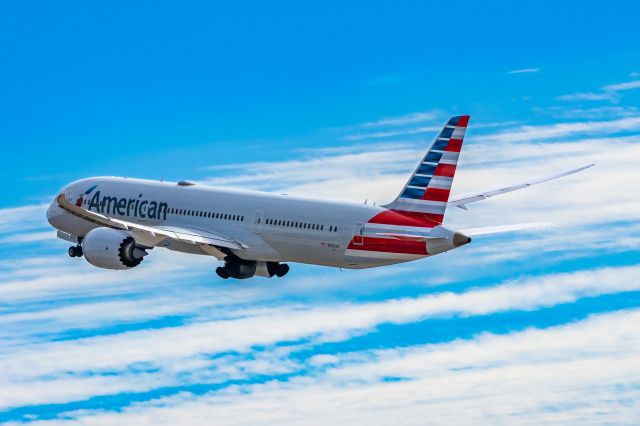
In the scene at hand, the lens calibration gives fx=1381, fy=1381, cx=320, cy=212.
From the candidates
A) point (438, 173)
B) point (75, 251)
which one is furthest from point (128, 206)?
point (438, 173)

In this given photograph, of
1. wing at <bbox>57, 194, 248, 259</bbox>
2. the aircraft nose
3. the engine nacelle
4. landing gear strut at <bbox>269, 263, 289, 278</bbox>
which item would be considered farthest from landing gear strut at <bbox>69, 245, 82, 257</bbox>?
landing gear strut at <bbox>269, 263, 289, 278</bbox>

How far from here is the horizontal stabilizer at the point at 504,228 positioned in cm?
6203

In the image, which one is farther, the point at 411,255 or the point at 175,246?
the point at 175,246

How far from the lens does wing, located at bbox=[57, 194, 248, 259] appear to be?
65.4m

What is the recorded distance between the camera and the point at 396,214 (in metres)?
62.7

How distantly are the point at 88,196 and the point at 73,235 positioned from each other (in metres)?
2.46

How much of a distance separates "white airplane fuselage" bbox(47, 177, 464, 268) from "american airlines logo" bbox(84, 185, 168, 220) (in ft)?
0.16

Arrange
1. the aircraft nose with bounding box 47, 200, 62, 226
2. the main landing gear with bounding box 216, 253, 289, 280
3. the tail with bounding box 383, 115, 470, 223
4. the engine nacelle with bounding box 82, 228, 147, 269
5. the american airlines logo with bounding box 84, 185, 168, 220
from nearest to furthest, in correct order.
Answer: the tail with bounding box 383, 115, 470, 223, the engine nacelle with bounding box 82, 228, 147, 269, the main landing gear with bounding box 216, 253, 289, 280, the american airlines logo with bounding box 84, 185, 168, 220, the aircraft nose with bounding box 47, 200, 62, 226

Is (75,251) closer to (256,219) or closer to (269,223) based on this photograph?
(256,219)

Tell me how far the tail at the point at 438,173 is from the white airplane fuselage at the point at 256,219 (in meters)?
1.01

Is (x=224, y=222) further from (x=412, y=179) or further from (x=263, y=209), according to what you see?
(x=412, y=179)

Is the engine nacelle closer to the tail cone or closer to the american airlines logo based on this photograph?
the american airlines logo

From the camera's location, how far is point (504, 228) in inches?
2488

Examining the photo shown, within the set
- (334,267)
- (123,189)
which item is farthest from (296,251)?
(123,189)
